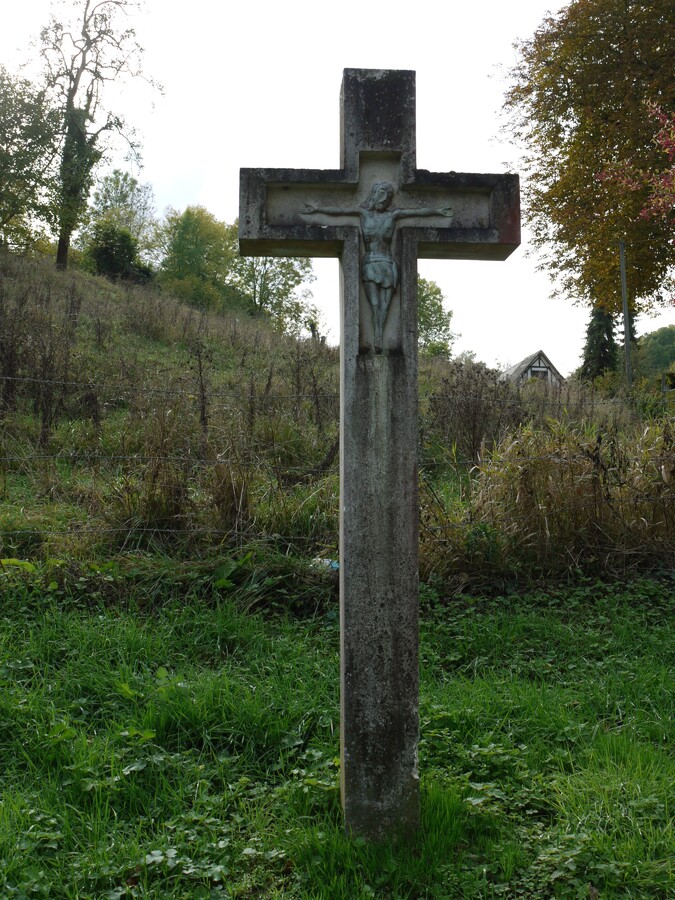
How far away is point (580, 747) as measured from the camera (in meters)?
3.63

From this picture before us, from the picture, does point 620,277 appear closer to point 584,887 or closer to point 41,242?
point 584,887

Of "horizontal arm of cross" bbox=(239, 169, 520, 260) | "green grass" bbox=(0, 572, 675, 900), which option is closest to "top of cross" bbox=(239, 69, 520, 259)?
"horizontal arm of cross" bbox=(239, 169, 520, 260)

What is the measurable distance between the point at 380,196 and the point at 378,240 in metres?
0.18

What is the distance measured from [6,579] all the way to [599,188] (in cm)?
1862

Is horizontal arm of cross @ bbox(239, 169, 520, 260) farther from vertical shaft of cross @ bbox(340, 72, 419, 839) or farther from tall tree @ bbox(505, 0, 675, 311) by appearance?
tall tree @ bbox(505, 0, 675, 311)

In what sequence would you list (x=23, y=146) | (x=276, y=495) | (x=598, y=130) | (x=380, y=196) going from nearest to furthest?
(x=380, y=196)
(x=276, y=495)
(x=598, y=130)
(x=23, y=146)

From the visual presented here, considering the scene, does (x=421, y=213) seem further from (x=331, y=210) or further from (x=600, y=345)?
(x=600, y=345)

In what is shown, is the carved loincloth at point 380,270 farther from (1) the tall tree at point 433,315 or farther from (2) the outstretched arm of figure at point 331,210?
(1) the tall tree at point 433,315

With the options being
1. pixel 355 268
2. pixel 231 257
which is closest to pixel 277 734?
pixel 355 268

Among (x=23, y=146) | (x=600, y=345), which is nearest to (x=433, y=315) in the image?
(x=600, y=345)

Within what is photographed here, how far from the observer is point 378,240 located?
3.08 meters

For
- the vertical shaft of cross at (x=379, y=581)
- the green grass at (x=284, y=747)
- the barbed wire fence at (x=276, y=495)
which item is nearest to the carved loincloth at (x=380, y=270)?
the vertical shaft of cross at (x=379, y=581)

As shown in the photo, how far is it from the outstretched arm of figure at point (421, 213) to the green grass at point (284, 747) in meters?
2.39

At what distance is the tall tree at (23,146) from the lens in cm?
2358
